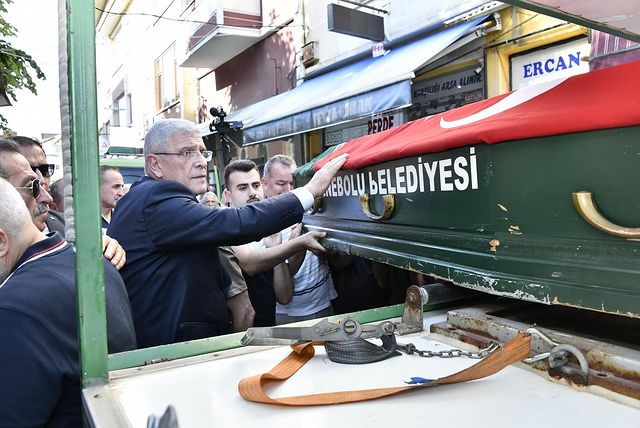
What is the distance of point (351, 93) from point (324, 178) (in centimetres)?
458

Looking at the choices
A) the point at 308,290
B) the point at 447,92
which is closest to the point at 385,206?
the point at 308,290

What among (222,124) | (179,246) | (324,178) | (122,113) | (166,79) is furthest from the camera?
(122,113)

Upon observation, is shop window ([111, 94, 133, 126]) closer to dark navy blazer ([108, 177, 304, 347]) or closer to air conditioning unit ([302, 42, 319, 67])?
air conditioning unit ([302, 42, 319, 67])

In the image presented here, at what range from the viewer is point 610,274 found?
115 cm

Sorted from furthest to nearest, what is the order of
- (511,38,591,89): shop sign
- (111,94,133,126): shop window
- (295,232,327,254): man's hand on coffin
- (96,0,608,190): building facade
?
1. (111,94,133,126): shop window
2. (96,0,608,190): building facade
3. (511,38,591,89): shop sign
4. (295,232,327,254): man's hand on coffin

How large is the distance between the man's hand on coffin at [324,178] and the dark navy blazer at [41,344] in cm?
89

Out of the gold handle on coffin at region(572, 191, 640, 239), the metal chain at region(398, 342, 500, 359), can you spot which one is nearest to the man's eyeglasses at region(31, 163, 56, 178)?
the metal chain at region(398, 342, 500, 359)

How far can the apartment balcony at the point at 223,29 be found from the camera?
37.4 ft

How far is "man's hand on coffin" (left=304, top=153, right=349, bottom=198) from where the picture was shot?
2.09 metres

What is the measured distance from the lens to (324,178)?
213cm

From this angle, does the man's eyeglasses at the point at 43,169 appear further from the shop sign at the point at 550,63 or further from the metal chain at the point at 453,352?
the shop sign at the point at 550,63

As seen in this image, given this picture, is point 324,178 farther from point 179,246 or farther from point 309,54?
point 309,54

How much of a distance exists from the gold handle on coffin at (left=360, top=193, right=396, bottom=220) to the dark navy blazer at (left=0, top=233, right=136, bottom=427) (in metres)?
0.98

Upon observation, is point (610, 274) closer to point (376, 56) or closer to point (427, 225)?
point (427, 225)
